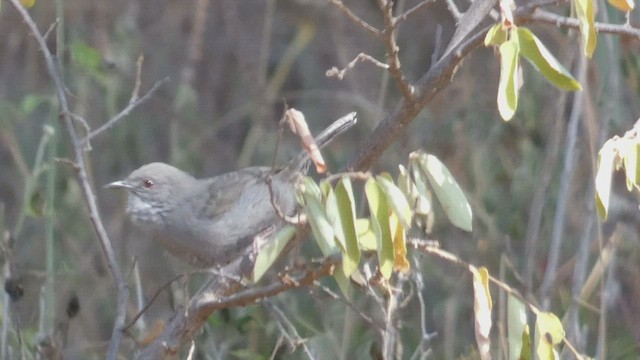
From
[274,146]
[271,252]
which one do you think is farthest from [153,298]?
[274,146]

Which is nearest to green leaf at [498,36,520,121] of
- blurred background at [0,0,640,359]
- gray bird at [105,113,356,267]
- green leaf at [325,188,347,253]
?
green leaf at [325,188,347,253]

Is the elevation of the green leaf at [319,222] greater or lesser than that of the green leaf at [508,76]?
lesser

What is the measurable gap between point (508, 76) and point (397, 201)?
341mm

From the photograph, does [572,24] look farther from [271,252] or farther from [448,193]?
[271,252]

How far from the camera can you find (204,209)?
524 centimetres

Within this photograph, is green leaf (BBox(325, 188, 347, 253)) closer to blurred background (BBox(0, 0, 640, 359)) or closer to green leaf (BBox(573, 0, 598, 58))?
green leaf (BBox(573, 0, 598, 58))

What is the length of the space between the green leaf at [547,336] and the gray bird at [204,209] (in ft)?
6.16

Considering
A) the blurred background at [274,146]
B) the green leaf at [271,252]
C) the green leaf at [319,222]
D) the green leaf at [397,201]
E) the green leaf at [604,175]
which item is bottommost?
the blurred background at [274,146]

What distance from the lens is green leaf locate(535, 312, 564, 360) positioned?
270 centimetres

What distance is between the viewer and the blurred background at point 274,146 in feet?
16.7

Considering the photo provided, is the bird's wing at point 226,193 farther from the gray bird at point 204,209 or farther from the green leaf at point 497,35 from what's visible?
the green leaf at point 497,35

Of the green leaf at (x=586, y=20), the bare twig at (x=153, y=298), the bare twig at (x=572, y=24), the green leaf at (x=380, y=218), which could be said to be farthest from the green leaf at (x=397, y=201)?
the bare twig at (x=153, y=298)

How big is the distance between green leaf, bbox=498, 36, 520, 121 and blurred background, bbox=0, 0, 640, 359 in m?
1.03

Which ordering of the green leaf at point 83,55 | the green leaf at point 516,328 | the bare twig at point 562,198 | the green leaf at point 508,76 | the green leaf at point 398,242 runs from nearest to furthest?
the green leaf at point 508,76 < the green leaf at point 398,242 < the green leaf at point 516,328 < the bare twig at point 562,198 < the green leaf at point 83,55
